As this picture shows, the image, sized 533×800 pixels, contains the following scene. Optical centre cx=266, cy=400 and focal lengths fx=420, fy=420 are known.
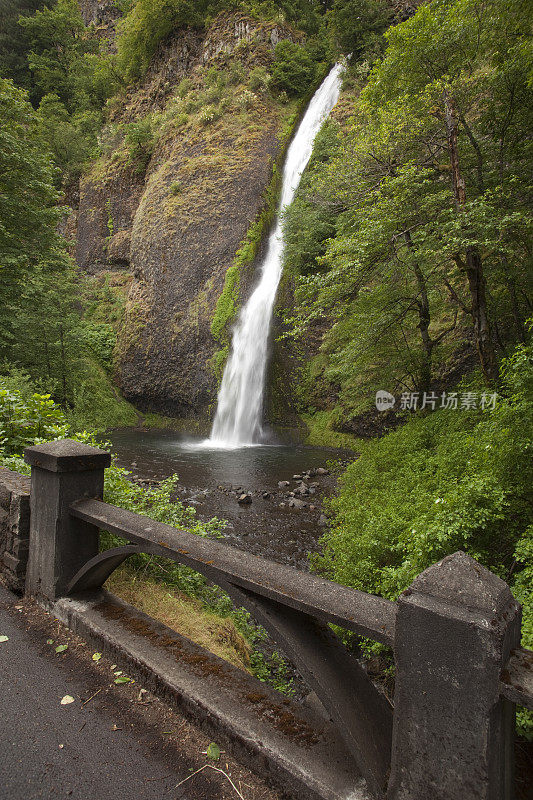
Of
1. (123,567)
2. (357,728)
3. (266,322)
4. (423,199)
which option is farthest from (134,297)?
(357,728)

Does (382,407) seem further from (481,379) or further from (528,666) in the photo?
(528,666)

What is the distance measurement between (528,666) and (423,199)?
721 centimetres

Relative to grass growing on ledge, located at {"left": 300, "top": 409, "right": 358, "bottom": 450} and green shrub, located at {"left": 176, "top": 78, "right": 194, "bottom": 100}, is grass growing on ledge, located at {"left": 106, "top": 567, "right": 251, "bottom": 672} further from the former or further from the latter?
green shrub, located at {"left": 176, "top": 78, "right": 194, "bottom": 100}

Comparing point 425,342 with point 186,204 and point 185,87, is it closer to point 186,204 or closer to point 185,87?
point 186,204

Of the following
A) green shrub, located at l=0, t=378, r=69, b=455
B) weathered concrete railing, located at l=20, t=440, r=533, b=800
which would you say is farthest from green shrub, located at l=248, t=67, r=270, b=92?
weathered concrete railing, located at l=20, t=440, r=533, b=800

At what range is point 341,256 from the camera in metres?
7.49

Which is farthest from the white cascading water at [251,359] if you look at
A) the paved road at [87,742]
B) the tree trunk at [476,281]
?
the paved road at [87,742]

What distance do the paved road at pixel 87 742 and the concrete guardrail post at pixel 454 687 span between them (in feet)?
2.46

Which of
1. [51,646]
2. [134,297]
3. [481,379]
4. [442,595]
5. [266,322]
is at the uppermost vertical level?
[134,297]

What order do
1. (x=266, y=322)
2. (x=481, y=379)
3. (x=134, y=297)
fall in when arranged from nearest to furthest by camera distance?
(x=481, y=379), (x=266, y=322), (x=134, y=297)

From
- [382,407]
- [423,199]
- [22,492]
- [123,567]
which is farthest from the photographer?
[382,407]

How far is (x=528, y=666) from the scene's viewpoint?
1144 mm

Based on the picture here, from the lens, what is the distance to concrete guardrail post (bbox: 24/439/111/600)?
8.95 feet

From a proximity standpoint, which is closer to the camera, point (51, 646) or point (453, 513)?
point (51, 646)
